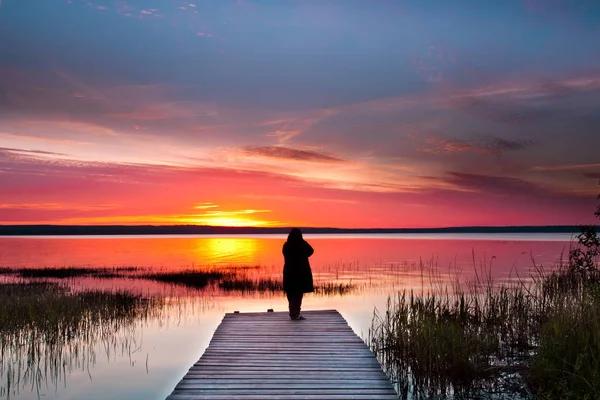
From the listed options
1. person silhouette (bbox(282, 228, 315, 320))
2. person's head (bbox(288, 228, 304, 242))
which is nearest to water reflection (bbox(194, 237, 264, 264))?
person silhouette (bbox(282, 228, 315, 320))

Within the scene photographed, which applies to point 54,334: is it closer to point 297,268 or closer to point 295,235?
point 297,268

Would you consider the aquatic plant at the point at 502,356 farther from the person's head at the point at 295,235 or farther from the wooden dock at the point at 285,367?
the person's head at the point at 295,235

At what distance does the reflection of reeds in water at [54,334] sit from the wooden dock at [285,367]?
12.7 ft

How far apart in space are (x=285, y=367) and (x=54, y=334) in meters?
8.49

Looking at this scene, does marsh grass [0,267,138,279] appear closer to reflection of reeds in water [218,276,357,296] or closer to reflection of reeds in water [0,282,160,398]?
reflection of reeds in water [218,276,357,296]

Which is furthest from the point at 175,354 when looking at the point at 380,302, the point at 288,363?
the point at 380,302

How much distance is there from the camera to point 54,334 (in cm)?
1359

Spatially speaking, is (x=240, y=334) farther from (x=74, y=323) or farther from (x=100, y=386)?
(x=74, y=323)

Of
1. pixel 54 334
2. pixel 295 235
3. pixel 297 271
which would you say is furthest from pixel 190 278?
pixel 295 235

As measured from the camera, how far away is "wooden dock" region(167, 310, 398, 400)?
6656mm

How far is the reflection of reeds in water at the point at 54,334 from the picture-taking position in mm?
10984

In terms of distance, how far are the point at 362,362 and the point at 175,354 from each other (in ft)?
22.8

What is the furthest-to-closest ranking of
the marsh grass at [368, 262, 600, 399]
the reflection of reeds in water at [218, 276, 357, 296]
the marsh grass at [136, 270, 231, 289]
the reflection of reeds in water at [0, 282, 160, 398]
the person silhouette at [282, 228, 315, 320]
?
the marsh grass at [136, 270, 231, 289] → the reflection of reeds in water at [218, 276, 357, 296] → the person silhouette at [282, 228, 315, 320] → the reflection of reeds in water at [0, 282, 160, 398] → the marsh grass at [368, 262, 600, 399]

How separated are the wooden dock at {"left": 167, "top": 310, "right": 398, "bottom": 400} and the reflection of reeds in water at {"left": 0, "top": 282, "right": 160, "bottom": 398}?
3883 mm
